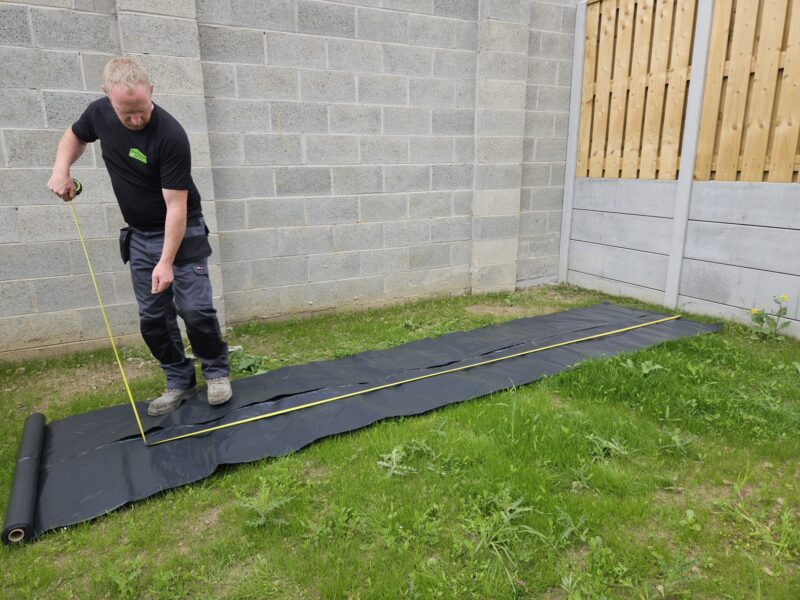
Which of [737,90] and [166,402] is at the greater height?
[737,90]

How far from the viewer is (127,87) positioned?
2.38 metres

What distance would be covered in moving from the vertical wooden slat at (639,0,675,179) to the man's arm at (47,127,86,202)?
14.9 ft

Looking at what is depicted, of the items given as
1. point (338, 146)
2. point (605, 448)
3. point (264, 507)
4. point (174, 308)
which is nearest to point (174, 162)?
point (174, 308)

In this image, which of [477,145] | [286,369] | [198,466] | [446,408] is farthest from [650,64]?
[198,466]

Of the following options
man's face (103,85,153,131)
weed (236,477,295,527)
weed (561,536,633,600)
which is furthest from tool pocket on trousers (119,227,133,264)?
weed (561,536,633,600)

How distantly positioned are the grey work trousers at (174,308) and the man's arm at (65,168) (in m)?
0.36

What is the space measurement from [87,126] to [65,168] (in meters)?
0.24

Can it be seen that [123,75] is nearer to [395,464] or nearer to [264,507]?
[264,507]

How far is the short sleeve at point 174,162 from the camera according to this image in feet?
8.45

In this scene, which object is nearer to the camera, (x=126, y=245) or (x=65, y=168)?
(x=65, y=168)

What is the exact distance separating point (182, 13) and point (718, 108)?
13.6 ft

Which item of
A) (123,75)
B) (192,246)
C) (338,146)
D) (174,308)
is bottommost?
(174,308)

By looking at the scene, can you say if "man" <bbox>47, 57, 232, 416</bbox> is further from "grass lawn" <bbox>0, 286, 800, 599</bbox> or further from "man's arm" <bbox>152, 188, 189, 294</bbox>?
"grass lawn" <bbox>0, 286, 800, 599</bbox>

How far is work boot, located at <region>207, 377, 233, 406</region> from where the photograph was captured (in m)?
3.07
